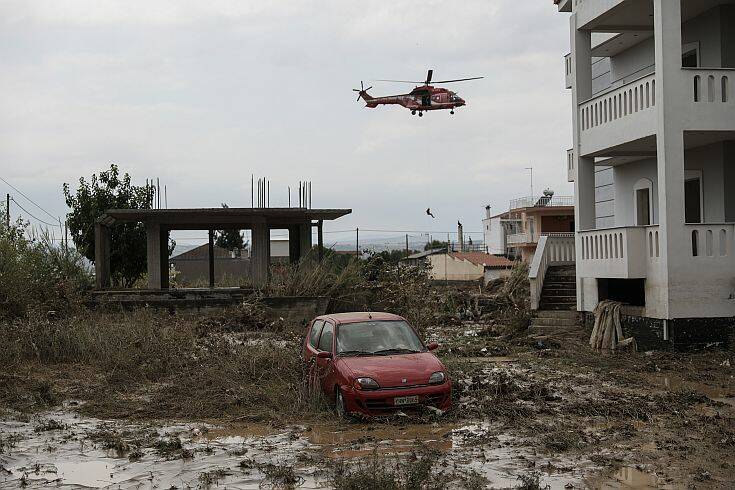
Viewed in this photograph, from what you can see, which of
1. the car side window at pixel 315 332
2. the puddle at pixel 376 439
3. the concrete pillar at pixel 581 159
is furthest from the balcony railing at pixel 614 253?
the puddle at pixel 376 439

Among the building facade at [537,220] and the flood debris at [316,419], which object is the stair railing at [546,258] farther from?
the building facade at [537,220]

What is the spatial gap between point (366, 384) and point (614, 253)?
10.1 m

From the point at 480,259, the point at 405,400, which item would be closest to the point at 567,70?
the point at 405,400

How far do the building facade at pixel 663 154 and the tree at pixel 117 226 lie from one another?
20.3 metres

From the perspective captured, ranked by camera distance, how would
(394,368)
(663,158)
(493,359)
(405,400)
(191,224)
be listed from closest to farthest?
(405,400)
(394,368)
(663,158)
(493,359)
(191,224)

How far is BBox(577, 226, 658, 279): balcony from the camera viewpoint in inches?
766

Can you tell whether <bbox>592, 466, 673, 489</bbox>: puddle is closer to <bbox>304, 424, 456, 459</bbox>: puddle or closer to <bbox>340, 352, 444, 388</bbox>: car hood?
<bbox>304, 424, 456, 459</bbox>: puddle

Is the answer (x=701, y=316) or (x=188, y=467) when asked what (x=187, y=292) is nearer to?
(x=701, y=316)

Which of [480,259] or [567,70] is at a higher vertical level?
[567,70]

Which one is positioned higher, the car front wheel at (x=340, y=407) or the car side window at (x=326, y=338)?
the car side window at (x=326, y=338)

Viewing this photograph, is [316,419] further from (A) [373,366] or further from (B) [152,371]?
(B) [152,371]

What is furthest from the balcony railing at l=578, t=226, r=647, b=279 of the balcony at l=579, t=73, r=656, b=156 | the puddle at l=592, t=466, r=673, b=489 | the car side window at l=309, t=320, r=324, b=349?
the puddle at l=592, t=466, r=673, b=489

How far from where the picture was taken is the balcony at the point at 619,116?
63.7 ft

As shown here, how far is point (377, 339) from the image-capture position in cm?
1351
